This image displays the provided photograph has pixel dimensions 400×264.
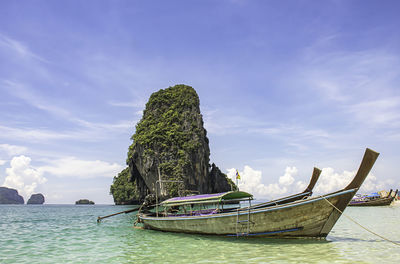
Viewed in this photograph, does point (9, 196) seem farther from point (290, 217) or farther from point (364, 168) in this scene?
point (364, 168)

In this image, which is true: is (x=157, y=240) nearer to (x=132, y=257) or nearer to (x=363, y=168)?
(x=132, y=257)

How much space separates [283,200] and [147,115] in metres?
56.2

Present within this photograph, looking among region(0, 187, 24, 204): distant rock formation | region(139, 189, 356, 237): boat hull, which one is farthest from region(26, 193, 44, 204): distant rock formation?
region(139, 189, 356, 237): boat hull

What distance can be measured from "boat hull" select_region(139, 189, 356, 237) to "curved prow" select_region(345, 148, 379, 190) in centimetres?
31

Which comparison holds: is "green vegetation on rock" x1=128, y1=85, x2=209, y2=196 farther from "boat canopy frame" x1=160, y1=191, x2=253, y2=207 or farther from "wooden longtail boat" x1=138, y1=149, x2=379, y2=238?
"wooden longtail boat" x1=138, y1=149, x2=379, y2=238

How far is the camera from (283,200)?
12695 millimetres

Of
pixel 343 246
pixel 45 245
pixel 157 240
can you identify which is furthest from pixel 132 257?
pixel 343 246

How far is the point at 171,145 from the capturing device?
189ft

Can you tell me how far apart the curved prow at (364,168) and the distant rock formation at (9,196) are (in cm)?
22829

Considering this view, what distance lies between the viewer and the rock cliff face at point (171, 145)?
179 feet

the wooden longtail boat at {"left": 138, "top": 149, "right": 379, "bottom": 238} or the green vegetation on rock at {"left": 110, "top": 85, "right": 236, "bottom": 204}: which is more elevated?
the green vegetation on rock at {"left": 110, "top": 85, "right": 236, "bottom": 204}

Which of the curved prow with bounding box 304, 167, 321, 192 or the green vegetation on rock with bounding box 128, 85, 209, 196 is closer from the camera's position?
the curved prow with bounding box 304, 167, 321, 192

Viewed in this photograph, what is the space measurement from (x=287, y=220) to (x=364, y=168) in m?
3.48

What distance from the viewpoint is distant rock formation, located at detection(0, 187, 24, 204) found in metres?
→ 188
